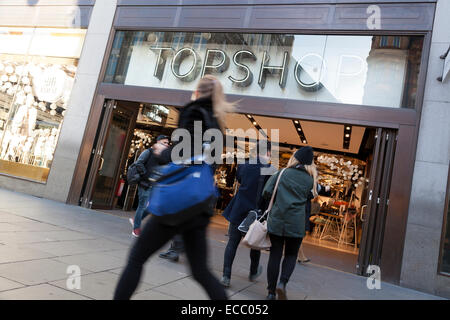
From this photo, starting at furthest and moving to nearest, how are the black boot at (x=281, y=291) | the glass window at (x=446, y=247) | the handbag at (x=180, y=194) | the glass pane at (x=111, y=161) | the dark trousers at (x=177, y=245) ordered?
1. the glass pane at (x=111, y=161)
2. the glass window at (x=446, y=247)
3. the dark trousers at (x=177, y=245)
4. the black boot at (x=281, y=291)
5. the handbag at (x=180, y=194)

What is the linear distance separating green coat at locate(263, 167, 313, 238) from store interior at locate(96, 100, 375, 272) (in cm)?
411

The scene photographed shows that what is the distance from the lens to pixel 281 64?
746 cm

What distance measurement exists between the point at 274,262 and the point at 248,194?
903mm

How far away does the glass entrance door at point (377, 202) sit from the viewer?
5.89 meters

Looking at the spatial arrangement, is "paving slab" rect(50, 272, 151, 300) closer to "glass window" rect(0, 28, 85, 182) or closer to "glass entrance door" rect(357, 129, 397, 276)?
"glass entrance door" rect(357, 129, 397, 276)

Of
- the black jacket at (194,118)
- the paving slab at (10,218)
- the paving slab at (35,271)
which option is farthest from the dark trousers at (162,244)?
the paving slab at (10,218)

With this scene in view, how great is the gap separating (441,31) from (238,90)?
391 cm

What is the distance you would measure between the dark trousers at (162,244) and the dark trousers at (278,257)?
1518 millimetres

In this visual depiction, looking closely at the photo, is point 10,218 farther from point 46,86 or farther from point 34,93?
point 34,93

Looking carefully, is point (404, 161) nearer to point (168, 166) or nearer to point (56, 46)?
point (168, 166)

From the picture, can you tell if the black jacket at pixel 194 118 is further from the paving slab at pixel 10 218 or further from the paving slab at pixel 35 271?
the paving slab at pixel 10 218
